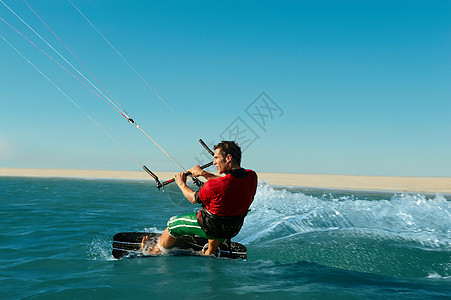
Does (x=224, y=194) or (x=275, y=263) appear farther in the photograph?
(x=275, y=263)

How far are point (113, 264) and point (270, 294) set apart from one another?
2.88 metres

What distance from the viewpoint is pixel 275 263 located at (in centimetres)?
550

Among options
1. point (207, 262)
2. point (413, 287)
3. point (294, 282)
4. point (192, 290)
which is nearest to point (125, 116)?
point (207, 262)

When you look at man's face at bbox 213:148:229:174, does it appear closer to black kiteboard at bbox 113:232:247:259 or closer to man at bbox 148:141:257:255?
man at bbox 148:141:257:255

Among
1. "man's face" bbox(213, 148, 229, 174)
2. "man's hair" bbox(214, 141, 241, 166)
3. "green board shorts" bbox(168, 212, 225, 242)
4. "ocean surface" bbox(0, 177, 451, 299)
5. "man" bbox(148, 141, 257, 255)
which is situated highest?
"man's hair" bbox(214, 141, 241, 166)

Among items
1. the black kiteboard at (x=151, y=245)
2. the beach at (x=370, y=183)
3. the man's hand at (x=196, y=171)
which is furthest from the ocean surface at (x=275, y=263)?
the beach at (x=370, y=183)

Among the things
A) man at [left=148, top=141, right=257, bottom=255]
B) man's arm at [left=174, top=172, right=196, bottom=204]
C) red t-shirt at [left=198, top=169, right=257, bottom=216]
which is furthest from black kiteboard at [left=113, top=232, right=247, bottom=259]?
man's arm at [left=174, top=172, right=196, bottom=204]

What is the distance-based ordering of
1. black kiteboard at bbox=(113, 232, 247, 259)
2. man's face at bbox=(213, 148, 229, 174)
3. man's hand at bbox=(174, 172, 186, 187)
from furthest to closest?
black kiteboard at bbox=(113, 232, 247, 259), man's hand at bbox=(174, 172, 186, 187), man's face at bbox=(213, 148, 229, 174)

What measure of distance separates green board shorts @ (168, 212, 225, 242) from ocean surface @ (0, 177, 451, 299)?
0.47m

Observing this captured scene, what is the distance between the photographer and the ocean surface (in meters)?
4.11

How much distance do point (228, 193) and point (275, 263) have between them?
1.69 m

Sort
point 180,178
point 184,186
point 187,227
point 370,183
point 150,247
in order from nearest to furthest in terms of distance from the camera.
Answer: point 184,186 < point 180,178 < point 187,227 < point 150,247 < point 370,183

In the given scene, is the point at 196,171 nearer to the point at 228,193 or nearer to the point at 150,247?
the point at 228,193

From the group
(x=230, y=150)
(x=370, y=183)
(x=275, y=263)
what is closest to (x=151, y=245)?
(x=275, y=263)
